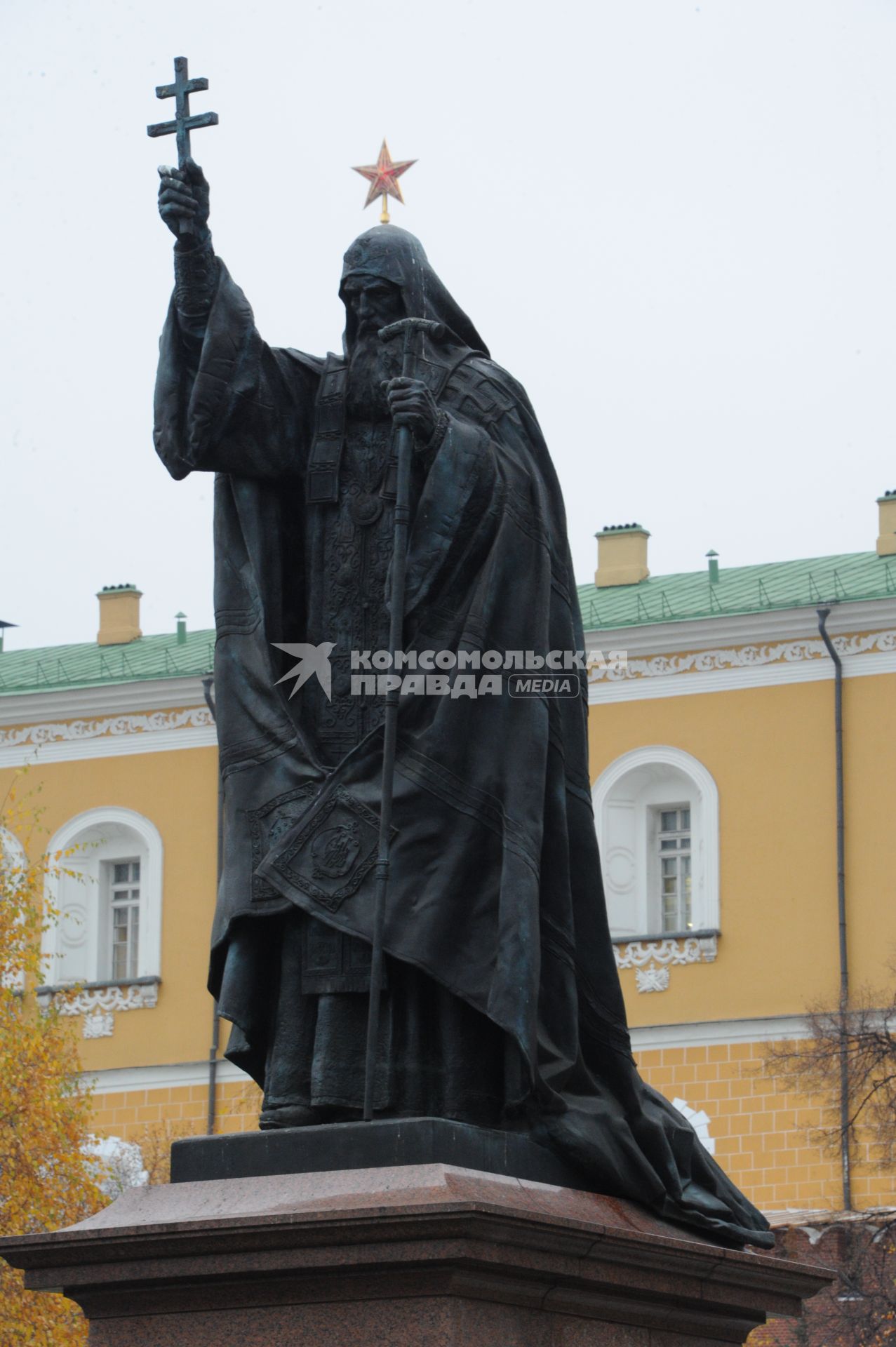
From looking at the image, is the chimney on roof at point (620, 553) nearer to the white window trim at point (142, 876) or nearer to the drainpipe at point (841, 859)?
the drainpipe at point (841, 859)

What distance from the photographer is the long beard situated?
22.9ft

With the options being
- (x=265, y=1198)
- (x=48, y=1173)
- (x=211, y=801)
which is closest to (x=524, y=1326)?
(x=265, y=1198)

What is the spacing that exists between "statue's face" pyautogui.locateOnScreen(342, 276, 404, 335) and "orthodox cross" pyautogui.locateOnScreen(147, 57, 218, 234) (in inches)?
18.6

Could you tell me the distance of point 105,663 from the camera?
35500mm

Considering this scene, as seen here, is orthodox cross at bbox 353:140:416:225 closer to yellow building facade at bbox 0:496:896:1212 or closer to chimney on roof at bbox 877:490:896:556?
yellow building facade at bbox 0:496:896:1212

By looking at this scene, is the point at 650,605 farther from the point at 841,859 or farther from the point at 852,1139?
the point at 852,1139

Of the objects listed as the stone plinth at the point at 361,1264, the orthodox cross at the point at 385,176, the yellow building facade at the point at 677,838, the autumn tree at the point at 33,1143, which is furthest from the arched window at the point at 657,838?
the stone plinth at the point at 361,1264

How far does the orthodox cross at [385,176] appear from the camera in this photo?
802 cm

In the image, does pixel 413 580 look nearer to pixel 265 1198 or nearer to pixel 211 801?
pixel 265 1198

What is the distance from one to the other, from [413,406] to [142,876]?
2728 centimetres

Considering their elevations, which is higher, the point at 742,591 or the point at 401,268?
the point at 742,591

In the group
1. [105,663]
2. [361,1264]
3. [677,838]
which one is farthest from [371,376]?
[105,663]

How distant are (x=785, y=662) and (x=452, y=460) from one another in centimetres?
2404

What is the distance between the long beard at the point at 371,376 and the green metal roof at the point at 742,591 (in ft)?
76.9
